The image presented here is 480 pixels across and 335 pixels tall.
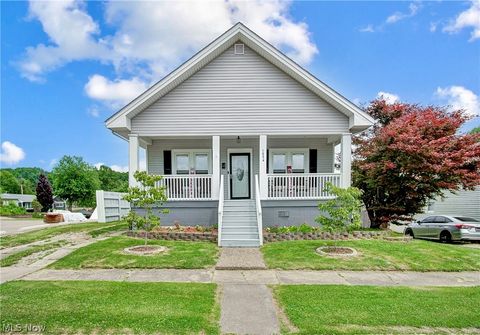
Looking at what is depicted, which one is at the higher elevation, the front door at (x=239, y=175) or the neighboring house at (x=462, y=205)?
the front door at (x=239, y=175)

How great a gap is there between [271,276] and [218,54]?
9222mm

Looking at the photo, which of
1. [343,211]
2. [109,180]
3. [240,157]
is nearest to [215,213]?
[240,157]

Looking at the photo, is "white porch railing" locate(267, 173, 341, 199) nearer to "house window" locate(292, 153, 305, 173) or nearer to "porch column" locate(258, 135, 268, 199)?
"porch column" locate(258, 135, 268, 199)

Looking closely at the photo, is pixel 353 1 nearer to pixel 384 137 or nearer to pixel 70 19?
pixel 384 137

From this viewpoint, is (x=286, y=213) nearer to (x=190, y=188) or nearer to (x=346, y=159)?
(x=346, y=159)

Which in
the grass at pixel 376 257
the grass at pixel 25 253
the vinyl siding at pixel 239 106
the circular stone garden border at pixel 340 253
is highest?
the vinyl siding at pixel 239 106

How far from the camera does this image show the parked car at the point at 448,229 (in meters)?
14.7

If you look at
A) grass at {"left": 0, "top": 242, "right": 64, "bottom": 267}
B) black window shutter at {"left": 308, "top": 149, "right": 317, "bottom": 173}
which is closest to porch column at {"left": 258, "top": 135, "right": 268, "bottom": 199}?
black window shutter at {"left": 308, "top": 149, "right": 317, "bottom": 173}

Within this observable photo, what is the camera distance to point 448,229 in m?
15.3

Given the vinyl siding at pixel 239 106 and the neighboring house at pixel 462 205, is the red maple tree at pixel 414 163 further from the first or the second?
the neighboring house at pixel 462 205

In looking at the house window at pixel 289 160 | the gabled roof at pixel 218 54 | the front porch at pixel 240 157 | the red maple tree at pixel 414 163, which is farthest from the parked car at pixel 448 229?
the house window at pixel 289 160

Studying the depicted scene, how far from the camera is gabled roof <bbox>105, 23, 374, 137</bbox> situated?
11.6 m

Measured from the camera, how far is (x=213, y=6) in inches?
522

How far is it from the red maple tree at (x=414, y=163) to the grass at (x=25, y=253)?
1275 cm
